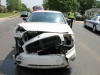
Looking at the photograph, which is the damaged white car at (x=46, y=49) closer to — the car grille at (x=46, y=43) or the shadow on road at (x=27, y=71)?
the car grille at (x=46, y=43)

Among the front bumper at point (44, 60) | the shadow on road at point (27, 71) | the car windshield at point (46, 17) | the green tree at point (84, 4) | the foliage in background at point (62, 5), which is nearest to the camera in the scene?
the front bumper at point (44, 60)

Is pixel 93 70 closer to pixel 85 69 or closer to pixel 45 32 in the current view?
pixel 85 69

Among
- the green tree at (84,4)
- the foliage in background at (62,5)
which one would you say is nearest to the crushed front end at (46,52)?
the foliage in background at (62,5)

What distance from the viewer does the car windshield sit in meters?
7.01

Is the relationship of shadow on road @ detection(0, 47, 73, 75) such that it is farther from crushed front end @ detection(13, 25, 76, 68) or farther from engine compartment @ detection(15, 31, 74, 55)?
engine compartment @ detection(15, 31, 74, 55)

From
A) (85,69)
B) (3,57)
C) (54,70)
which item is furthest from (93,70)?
(3,57)

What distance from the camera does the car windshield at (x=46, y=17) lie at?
23.0 feet

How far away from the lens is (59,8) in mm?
61938

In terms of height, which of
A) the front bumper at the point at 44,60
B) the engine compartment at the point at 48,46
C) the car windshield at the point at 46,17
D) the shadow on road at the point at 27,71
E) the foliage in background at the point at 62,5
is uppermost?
the foliage in background at the point at 62,5

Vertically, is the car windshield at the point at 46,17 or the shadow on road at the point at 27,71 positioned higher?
the car windshield at the point at 46,17

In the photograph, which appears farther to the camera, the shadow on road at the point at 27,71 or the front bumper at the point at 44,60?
the shadow on road at the point at 27,71

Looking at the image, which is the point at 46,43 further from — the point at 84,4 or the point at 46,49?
the point at 84,4

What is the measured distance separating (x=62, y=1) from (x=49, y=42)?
189 feet

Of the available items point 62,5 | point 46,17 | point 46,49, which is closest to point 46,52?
point 46,49
